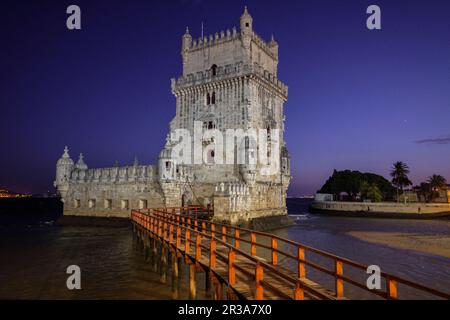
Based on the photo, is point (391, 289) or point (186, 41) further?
point (186, 41)

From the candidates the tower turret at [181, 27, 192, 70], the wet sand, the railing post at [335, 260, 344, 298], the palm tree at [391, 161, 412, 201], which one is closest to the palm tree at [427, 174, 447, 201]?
the palm tree at [391, 161, 412, 201]

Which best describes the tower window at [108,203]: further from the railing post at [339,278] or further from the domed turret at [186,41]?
the railing post at [339,278]

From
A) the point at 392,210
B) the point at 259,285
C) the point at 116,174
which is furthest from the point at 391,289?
the point at 392,210

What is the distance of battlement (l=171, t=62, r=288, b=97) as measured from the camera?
113ft

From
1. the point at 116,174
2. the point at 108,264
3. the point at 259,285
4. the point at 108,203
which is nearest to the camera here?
the point at 259,285

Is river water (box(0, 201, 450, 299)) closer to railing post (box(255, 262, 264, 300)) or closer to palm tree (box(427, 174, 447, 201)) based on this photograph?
railing post (box(255, 262, 264, 300))

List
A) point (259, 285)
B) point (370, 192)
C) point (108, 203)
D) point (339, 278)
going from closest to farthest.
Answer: point (339, 278)
point (259, 285)
point (108, 203)
point (370, 192)

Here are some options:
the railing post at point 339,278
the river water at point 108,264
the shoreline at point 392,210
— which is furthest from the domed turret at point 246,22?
the shoreline at point 392,210

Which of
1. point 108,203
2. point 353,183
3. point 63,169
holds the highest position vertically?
point 63,169

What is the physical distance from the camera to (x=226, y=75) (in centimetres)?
3559

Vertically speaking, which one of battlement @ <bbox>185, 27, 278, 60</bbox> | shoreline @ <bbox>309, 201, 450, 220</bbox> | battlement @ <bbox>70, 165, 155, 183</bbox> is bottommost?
shoreline @ <bbox>309, 201, 450, 220</bbox>

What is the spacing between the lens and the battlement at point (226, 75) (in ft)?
113

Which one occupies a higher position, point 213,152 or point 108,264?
point 213,152

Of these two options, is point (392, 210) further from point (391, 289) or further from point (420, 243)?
point (391, 289)
